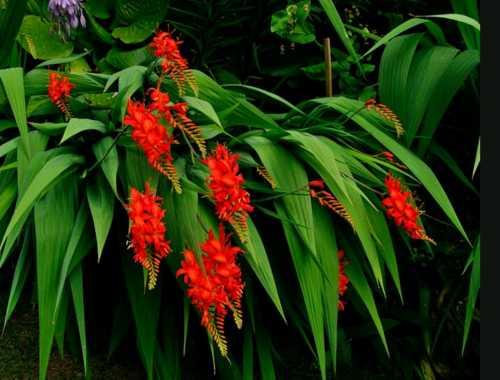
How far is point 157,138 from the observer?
1073 millimetres

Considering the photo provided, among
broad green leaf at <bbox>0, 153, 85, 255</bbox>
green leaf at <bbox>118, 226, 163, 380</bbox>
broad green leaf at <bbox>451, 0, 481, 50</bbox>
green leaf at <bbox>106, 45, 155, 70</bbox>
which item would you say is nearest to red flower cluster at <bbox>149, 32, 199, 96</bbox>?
broad green leaf at <bbox>0, 153, 85, 255</bbox>

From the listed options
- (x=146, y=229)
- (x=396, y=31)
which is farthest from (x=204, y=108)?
(x=396, y=31)

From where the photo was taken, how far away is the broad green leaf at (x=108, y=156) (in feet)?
3.79

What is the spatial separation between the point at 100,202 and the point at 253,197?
14.0 inches

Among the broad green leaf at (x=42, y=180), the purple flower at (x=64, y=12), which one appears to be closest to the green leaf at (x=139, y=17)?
the purple flower at (x=64, y=12)

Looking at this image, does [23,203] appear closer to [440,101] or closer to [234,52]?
[440,101]

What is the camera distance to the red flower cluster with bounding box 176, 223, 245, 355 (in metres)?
1.03

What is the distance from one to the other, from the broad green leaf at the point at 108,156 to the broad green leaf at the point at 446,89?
2.47 feet

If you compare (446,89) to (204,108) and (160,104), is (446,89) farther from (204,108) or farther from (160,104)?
(160,104)

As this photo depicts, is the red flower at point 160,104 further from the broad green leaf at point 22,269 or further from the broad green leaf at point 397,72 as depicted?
the broad green leaf at point 397,72

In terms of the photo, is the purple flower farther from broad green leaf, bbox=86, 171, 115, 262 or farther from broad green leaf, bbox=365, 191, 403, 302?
broad green leaf, bbox=365, 191, 403, 302

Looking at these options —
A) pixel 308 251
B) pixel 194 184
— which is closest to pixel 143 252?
pixel 194 184

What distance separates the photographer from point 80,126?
1203 millimetres

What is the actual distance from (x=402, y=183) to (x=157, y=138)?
2.18 feet
